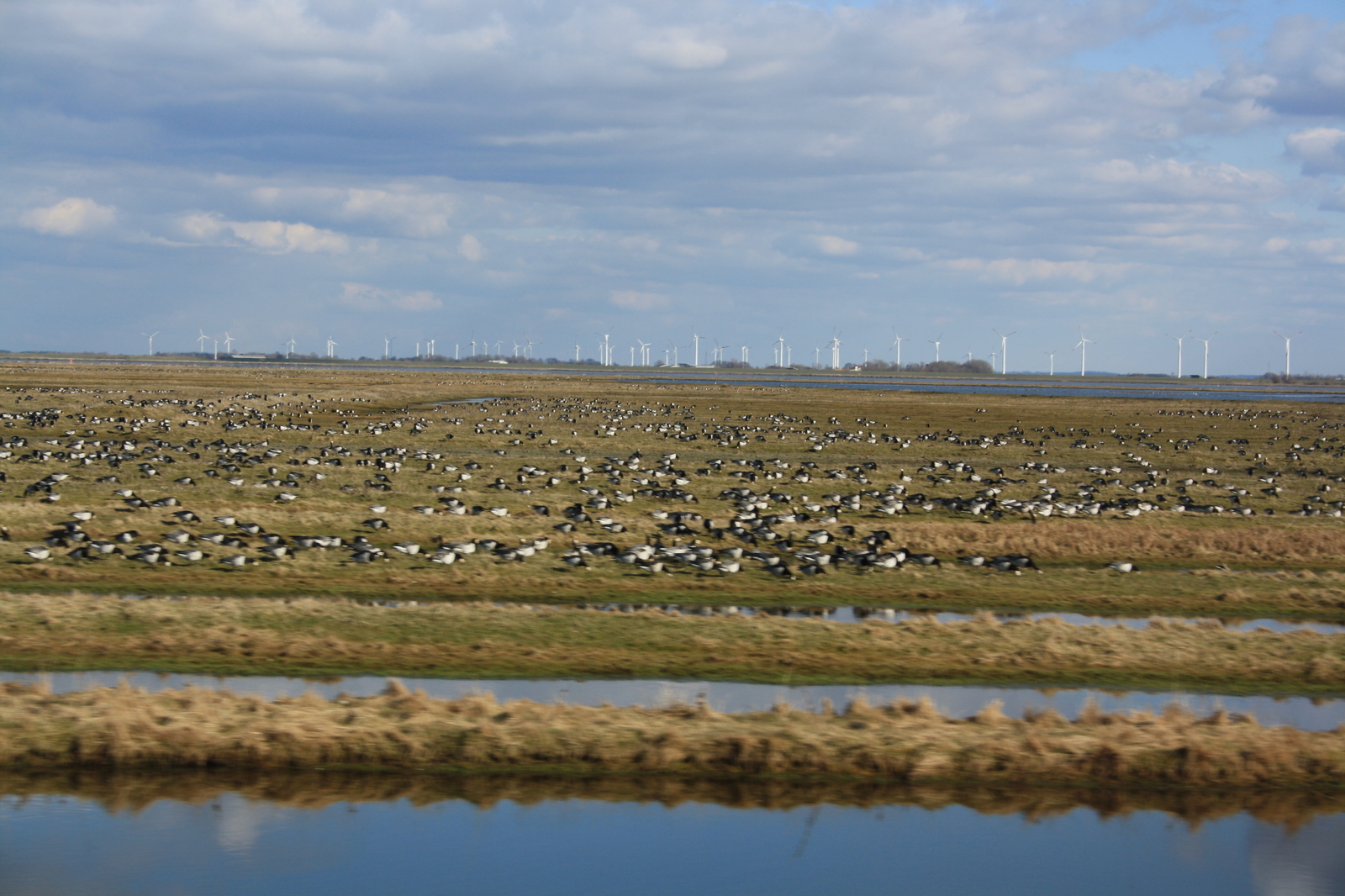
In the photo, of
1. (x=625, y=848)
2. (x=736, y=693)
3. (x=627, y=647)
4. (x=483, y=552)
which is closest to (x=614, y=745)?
(x=625, y=848)

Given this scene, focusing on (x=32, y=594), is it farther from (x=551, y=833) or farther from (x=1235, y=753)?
(x=1235, y=753)

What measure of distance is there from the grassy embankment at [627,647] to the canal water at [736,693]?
1.05 feet

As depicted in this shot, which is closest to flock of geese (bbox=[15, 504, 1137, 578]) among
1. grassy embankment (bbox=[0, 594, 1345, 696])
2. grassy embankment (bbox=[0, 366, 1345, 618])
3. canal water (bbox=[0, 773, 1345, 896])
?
grassy embankment (bbox=[0, 366, 1345, 618])

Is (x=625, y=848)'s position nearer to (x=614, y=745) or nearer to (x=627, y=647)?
(x=614, y=745)

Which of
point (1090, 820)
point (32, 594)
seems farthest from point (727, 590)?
point (32, 594)

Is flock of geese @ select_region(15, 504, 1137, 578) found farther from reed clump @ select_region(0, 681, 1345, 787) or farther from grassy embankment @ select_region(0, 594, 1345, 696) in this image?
reed clump @ select_region(0, 681, 1345, 787)

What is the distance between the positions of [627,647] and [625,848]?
692cm

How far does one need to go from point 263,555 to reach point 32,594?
478 cm

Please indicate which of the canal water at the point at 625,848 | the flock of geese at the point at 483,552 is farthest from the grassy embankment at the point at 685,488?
the canal water at the point at 625,848

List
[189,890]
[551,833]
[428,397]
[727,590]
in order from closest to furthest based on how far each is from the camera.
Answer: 1. [189,890]
2. [551,833]
3. [727,590]
4. [428,397]

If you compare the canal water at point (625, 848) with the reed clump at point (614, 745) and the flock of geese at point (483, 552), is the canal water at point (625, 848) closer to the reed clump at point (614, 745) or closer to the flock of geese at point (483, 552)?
the reed clump at point (614, 745)

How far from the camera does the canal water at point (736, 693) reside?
1509 centimetres

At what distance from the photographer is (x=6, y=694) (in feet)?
43.8

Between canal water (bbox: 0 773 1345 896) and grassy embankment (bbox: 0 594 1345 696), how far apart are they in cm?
477
